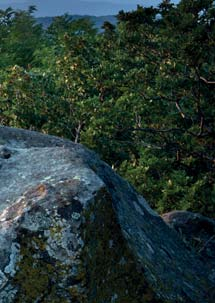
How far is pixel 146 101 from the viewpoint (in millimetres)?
19281

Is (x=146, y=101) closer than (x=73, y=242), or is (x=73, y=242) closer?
(x=73, y=242)

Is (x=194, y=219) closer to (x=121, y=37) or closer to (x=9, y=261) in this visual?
(x=9, y=261)

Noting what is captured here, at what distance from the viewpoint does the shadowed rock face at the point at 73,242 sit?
16.6ft

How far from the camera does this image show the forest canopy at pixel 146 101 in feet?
50.9

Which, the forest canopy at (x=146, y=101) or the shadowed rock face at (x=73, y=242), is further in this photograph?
the forest canopy at (x=146, y=101)

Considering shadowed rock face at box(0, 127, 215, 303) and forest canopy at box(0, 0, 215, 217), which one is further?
forest canopy at box(0, 0, 215, 217)

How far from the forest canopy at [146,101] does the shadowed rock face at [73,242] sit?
8921 millimetres

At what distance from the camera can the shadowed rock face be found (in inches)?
199

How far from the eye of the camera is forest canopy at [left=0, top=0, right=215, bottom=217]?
1551cm

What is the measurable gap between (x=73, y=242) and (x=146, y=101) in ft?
47.5

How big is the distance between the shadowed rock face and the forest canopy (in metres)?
8.92

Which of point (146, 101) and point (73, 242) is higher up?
point (73, 242)

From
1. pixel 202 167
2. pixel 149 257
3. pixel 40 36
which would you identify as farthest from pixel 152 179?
pixel 40 36

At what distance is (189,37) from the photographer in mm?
14664
